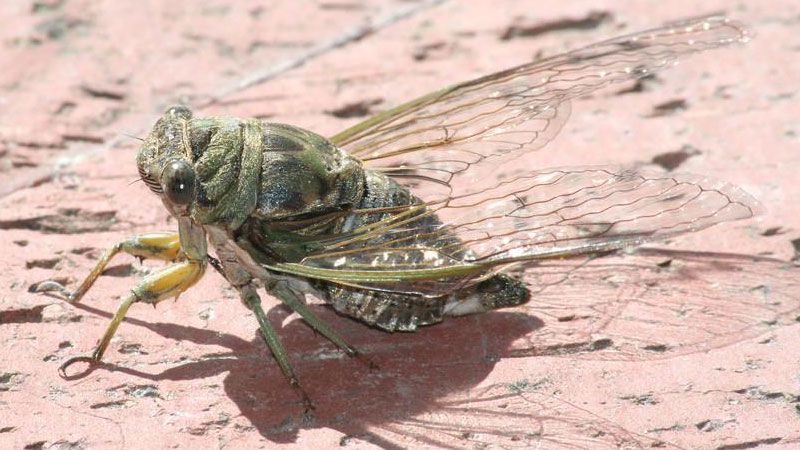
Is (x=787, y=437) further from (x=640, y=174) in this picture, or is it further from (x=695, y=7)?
(x=695, y=7)

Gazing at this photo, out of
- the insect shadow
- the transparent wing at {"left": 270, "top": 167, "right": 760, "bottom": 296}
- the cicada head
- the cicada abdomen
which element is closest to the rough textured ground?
the insect shadow

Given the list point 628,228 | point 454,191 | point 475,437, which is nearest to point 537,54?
point 454,191

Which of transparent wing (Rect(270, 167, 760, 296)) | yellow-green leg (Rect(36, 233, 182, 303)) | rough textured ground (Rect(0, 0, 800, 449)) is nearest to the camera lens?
rough textured ground (Rect(0, 0, 800, 449))

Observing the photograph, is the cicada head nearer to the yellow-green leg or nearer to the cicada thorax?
the cicada thorax

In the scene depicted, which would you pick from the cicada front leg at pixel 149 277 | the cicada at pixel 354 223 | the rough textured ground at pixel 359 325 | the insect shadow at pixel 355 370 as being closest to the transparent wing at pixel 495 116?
the cicada at pixel 354 223

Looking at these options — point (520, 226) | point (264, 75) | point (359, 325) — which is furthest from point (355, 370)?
point (264, 75)

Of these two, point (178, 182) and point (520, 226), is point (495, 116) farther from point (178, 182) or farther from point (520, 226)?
point (178, 182)
